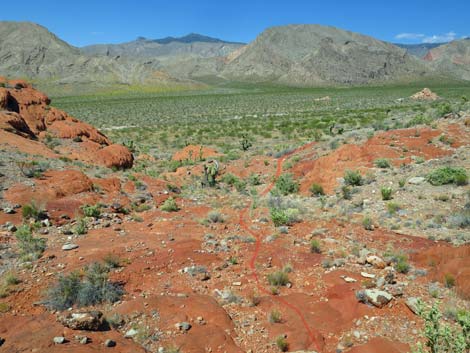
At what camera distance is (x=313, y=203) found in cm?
1416

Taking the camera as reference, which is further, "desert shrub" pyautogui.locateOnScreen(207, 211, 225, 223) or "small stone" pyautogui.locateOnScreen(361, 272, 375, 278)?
"desert shrub" pyautogui.locateOnScreen(207, 211, 225, 223)

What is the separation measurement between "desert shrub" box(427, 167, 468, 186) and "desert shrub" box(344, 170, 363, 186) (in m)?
2.43

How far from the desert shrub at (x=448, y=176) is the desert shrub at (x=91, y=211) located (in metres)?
11.5

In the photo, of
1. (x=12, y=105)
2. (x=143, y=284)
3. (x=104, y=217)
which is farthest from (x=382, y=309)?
(x=12, y=105)

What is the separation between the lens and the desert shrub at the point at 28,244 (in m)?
9.38

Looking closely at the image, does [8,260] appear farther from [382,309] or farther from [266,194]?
[266,194]

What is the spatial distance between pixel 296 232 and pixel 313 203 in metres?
3.09

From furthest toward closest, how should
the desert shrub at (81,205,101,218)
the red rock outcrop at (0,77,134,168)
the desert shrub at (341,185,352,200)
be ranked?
the red rock outcrop at (0,77,134,168)
the desert shrub at (341,185,352,200)
the desert shrub at (81,205,101,218)

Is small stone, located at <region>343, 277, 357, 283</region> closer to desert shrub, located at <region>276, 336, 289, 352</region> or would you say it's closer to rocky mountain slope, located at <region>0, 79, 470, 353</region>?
rocky mountain slope, located at <region>0, 79, 470, 353</region>

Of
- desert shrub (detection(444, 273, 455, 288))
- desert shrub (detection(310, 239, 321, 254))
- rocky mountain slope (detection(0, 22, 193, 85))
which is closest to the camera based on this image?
desert shrub (detection(444, 273, 455, 288))

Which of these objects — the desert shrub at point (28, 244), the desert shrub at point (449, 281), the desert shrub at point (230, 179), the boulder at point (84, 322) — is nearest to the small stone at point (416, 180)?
the desert shrub at point (449, 281)

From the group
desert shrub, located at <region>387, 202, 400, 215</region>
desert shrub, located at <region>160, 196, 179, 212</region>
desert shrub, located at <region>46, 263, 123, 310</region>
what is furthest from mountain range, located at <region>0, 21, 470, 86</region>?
desert shrub, located at <region>46, 263, 123, 310</region>

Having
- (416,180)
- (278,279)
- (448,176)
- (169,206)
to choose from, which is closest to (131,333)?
(278,279)

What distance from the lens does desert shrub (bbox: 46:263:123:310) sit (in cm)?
750
